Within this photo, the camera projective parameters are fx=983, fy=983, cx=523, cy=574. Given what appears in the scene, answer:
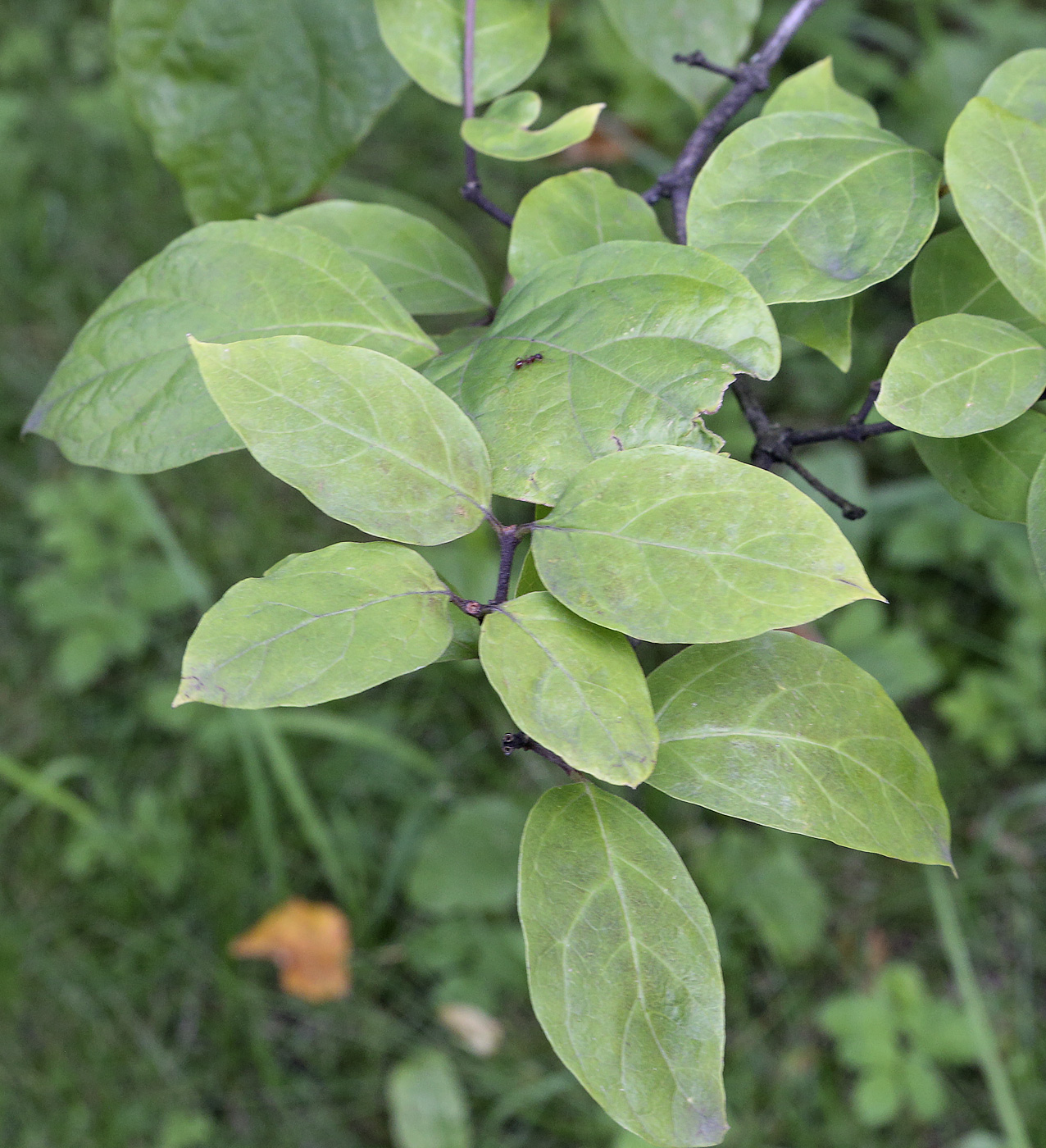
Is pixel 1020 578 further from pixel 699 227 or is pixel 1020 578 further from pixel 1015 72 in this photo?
pixel 699 227

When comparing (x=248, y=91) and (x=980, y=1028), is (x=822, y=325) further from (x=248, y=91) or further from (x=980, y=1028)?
(x=980, y=1028)

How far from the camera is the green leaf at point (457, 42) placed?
27.6 inches

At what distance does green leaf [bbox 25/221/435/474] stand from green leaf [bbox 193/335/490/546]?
9 cm

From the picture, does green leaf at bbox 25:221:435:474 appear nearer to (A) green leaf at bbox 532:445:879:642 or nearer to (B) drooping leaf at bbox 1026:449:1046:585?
(A) green leaf at bbox 532:445:879:642

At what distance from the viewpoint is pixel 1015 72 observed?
623 mm

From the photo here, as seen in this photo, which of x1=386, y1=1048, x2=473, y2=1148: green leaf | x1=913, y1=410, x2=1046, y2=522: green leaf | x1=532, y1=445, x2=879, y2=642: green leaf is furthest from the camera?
x1=386, y1=1048, x2=473, y2=1148: green leaf

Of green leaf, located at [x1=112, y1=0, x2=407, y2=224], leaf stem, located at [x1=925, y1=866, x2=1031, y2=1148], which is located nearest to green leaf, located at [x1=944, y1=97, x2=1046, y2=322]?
green leaf, located at [x1=112, y1=0, x2=407, y2=224]

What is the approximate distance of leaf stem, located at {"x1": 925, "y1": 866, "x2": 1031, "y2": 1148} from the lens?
1646 millimetres

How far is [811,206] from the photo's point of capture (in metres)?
0.56

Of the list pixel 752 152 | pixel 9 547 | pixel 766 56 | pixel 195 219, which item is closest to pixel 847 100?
pixel 766 56

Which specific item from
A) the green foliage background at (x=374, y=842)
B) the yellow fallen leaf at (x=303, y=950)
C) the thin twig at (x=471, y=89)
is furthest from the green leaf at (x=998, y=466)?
the yellow fallen leaf at (x=303, y=950)

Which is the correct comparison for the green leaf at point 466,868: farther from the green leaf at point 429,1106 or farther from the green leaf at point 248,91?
the green leaf at point 248,91

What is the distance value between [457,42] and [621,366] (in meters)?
0.35

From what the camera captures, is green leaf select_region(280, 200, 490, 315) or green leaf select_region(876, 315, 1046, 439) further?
green leaf select_region(280, 200, 490, 315)
